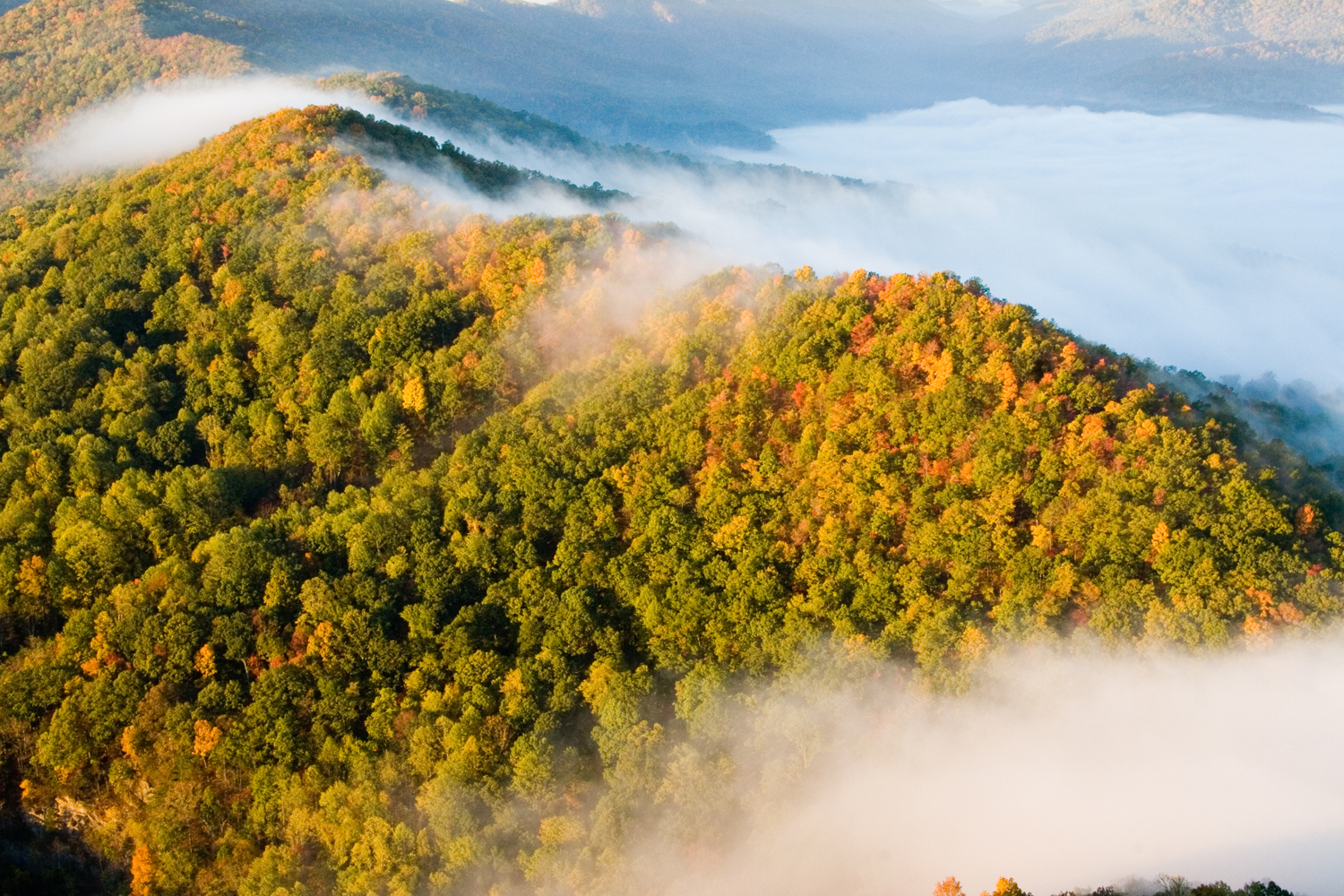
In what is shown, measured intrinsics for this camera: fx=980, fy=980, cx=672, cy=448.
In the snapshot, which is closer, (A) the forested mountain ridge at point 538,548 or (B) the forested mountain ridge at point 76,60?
(A) the forested mountain ridge at point 538,548

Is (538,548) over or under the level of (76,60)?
under

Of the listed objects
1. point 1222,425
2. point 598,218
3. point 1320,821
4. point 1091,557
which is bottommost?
point 1320,821

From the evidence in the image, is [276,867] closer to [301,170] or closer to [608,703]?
[608,703]

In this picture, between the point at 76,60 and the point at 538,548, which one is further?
the point at 76,60

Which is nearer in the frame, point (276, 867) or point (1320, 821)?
point (1320, 821)

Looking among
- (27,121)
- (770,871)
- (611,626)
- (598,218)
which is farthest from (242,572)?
(27,121)

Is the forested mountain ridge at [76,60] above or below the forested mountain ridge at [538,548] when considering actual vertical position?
above

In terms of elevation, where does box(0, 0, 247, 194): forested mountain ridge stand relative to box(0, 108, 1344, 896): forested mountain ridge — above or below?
above

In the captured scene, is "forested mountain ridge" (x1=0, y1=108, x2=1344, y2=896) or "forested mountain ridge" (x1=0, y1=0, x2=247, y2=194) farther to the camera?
"forested mountain ridge" (x1=0, y1=0, x2=247, y2=194)
